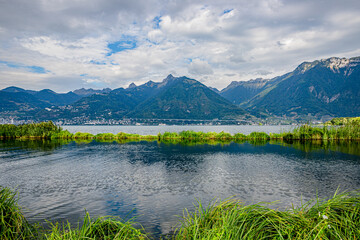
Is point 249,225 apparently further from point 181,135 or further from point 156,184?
point 181,135

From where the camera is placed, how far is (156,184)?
59.0 feet

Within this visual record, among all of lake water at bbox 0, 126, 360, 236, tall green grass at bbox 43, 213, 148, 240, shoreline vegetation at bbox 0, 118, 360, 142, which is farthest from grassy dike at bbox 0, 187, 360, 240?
shoreline vegetation at bbox 0, 118, 360, 142

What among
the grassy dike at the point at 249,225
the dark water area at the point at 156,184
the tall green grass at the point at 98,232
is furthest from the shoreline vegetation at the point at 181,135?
the tall green grass at the point at 98,232

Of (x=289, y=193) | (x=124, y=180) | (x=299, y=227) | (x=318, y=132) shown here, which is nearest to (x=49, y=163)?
(x=124, y=180)

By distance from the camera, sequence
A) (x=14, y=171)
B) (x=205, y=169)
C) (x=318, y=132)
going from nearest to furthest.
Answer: (x=14, y=171) < (x=205, y=169) < (x=318, y=132)

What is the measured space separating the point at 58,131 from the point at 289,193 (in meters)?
64.8

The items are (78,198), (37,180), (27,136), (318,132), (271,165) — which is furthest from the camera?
(27,136)

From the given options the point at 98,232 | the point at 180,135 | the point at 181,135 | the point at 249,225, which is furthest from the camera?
the point at 180,135

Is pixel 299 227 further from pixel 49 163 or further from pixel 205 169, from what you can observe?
pixel 49 163

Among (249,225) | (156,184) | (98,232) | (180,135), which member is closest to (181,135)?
(180,135)

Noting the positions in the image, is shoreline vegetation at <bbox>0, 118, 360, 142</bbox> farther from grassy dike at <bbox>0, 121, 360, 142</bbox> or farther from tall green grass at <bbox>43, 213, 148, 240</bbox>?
tall green grass at <bbox>43, 213, 148, 240</bbox>

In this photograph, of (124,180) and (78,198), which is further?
(124,180)

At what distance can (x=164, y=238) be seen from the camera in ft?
31.7

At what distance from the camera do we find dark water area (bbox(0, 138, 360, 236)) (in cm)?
1275
